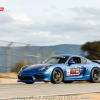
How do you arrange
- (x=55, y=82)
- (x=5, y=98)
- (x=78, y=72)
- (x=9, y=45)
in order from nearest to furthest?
1. (x=5, y=98)
2. (x=55, y=82)
3. (x=78, y=72)
4. (x=9, y=45)

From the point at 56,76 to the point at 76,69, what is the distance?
1.32 m

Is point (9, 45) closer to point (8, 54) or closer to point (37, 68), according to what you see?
point (8, 54)

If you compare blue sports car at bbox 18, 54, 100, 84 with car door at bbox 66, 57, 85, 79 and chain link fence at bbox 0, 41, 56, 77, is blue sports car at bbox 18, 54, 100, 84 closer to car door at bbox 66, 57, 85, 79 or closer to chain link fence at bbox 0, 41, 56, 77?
car door at bbox 66, 57, 85, 79

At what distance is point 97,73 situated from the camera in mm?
14953

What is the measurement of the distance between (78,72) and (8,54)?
3.87m

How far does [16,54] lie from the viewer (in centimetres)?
1639

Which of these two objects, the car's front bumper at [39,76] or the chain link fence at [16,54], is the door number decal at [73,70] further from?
the chain link fence at [16,54]

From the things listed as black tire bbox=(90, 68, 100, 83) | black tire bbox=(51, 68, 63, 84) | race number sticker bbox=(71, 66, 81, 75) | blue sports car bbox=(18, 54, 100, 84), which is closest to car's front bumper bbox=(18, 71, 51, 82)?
blue sports car bbox=(18, 54, 100, 84)

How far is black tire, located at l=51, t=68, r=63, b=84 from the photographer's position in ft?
A: 42.8

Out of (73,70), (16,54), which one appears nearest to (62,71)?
(73,70)

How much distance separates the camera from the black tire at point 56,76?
1304 centimetres

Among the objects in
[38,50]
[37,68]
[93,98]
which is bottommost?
[93,98]

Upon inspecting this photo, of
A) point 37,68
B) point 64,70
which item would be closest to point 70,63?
point 64,70

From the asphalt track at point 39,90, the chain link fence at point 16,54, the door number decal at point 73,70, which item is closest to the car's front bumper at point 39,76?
the door number decal at point 73,70
